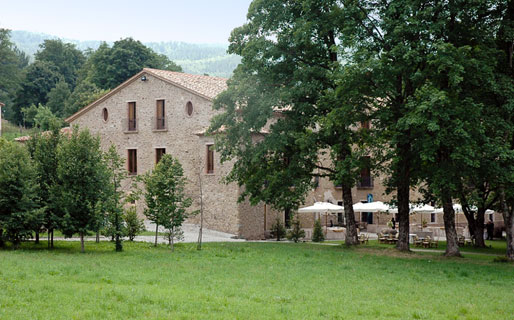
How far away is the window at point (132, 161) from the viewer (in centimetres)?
4125

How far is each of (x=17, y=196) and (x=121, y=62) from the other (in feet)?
147

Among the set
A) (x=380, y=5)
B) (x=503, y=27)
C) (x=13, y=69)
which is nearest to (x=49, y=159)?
(x=380, y=5)

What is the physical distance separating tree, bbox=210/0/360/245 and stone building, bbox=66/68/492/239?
22.3 feet

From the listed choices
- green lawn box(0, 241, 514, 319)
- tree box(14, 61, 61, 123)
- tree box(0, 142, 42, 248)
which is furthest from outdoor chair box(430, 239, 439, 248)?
tree box(14, 61, 61, 123)

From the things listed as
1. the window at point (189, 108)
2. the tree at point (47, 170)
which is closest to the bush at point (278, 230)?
the window at point (189, 108)

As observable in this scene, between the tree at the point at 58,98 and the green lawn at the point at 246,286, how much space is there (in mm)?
55983

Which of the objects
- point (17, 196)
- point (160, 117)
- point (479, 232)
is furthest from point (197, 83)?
point (479, 232)

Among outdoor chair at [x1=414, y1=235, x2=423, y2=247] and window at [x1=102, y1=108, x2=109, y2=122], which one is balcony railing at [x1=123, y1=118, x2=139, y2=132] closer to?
window at [x1=102, y1=108, x2=109, y2=122]

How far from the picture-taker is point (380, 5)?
81.5ft

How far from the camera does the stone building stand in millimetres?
36000

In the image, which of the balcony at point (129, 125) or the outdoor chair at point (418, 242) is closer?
the outdoor chair at point (418, 242)

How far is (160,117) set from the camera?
130 feet

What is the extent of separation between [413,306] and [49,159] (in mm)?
18314

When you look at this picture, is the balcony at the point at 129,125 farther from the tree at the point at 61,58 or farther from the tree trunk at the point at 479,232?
the tree at the point at 61,58
